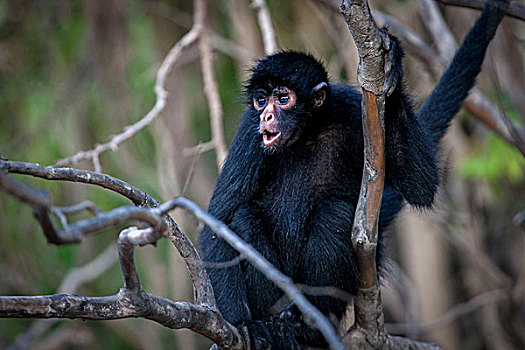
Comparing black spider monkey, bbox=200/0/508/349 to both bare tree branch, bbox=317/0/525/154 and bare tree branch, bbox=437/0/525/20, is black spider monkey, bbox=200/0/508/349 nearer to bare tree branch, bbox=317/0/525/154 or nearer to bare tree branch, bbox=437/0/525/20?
bare tree branch, bbox=437/0/525/20

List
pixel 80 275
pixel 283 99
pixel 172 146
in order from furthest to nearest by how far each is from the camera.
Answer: pixel 80 275 → pixel 172 146 → pixel 283 99

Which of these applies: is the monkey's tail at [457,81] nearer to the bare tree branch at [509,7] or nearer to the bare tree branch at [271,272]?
the bare tree branch at [509,7]

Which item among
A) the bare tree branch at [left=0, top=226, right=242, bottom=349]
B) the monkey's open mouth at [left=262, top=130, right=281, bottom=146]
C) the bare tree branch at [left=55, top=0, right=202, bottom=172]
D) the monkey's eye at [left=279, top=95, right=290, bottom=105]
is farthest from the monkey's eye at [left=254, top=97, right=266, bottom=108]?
the bare tree branch at [left=0, top=226, right=242, bottom=349]

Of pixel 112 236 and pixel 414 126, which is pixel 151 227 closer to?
pixel 414 126

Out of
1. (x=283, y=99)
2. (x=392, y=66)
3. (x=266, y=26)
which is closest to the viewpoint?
(x=392, y=66)

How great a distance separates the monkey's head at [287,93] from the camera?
16.5 feet

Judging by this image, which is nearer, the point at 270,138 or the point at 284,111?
the point at 270,138

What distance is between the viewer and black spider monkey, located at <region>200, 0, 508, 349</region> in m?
4.73

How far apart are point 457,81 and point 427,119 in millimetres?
421

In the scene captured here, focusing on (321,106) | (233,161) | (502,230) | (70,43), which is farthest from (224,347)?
(502,230)

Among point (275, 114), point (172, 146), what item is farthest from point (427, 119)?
point (172, 146)

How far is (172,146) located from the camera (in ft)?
27.7

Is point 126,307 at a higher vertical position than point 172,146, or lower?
higher

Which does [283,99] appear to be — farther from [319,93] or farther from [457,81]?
[457,81]
